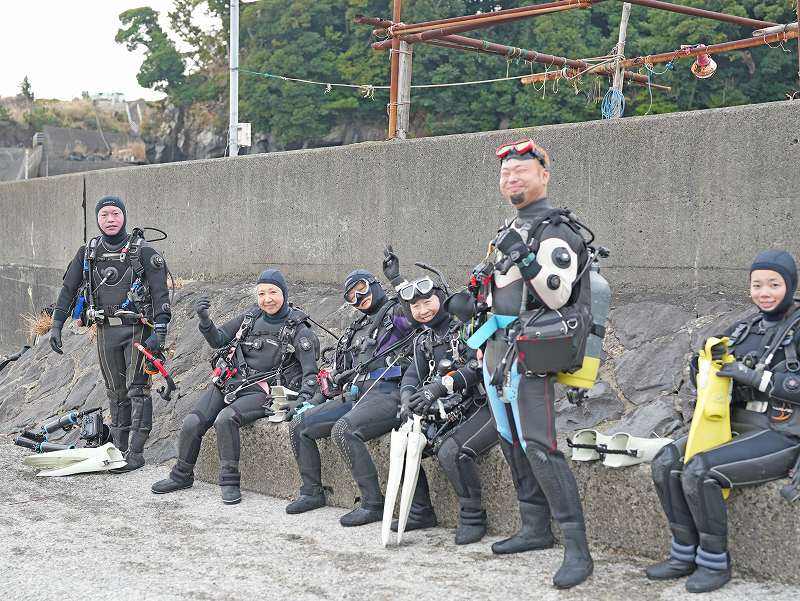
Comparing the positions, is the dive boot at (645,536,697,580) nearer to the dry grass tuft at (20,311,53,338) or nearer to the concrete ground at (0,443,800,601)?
the concrete ground at (0,443,800,601)

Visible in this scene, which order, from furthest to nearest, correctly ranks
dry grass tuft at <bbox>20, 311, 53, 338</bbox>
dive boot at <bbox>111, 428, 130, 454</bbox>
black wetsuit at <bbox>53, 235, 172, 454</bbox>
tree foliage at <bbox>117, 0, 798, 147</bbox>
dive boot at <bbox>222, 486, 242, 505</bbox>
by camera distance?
tree foliage at <bbox>117, 0, 798, 147</bbox>
dry grass tuft at <bbox>20, 311, 53, 338</bbox>
dive boot at <bbox>111, 428, 130, 454</bbox>
black wetsuit at <bbox>53, 235, 172, 454</bbox>
dive boot at <bbox>222, 486, 242, 505</bbox>

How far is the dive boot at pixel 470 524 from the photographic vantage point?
17.2ft

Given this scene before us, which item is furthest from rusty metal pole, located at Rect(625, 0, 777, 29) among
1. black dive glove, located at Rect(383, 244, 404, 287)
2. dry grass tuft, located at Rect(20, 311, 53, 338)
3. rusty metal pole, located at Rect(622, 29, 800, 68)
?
dry grass tuft, located at Rect(20, 311, 53, 338)

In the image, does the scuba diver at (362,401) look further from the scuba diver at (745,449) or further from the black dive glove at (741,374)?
the black dive glove at (741,374)

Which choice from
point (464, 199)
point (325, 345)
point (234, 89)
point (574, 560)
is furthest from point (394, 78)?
point (234, 89)

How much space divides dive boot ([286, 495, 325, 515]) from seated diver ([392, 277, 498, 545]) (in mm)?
722

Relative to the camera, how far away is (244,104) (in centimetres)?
4959

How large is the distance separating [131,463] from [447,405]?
3.08 metres

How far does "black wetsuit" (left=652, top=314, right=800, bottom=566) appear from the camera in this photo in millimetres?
4246

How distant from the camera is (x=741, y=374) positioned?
4316mm

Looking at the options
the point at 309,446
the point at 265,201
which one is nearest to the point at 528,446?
the point at 309,446

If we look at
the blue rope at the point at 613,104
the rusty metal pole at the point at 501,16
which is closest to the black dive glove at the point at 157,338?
the rusty metal pole at the point at 501,16

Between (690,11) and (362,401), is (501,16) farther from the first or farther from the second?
(362,401)

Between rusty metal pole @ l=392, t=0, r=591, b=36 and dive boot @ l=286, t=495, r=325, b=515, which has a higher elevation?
rusty metal pole @ l=392, t=0, r=591, b=36
